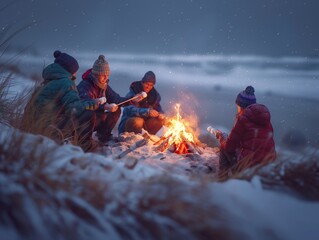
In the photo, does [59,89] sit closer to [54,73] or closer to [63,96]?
[63,96]

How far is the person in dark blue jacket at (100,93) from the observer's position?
612cm

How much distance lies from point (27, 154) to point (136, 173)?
2.66ft

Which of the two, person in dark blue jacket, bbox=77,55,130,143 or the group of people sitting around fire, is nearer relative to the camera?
the group of people sitting around fire

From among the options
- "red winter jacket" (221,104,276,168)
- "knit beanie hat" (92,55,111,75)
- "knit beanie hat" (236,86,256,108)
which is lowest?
"red winter jacket" (221,104,276,168)

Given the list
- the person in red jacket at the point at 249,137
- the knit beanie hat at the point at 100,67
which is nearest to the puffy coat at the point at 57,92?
the knit beanie hat at the point at 100,67

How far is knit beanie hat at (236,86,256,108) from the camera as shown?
5148 mm

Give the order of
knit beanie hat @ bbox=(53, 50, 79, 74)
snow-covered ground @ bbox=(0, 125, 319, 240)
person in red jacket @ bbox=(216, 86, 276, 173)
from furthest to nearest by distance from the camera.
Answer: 1. knit beanie hat @ bbox=(53, 50, 79, 74)
2. person in red jacket @ bbox=(216, 86, 276, 173)
3. snow-covered ground @ bbox=(0, 125, 319, 240)

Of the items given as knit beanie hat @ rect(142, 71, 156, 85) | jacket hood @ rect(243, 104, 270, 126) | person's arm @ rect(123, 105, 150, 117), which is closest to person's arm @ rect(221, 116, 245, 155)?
jacket hood @ rect(243, 104, 270, 126)

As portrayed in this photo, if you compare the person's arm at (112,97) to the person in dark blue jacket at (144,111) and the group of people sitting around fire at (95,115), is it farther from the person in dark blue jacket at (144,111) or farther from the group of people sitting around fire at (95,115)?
the person in dark blue jacket at (144,111)

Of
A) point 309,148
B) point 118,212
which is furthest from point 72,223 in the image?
point 309,148

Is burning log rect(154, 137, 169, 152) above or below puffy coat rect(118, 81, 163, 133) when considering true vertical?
below

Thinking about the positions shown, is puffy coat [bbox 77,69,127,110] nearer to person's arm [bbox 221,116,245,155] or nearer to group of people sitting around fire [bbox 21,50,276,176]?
group of people sitting around fire [bbox 21,50,276,176]

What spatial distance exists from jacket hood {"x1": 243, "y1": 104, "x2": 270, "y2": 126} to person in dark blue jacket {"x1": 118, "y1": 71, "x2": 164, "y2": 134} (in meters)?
2.90

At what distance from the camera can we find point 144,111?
23.2 ft
